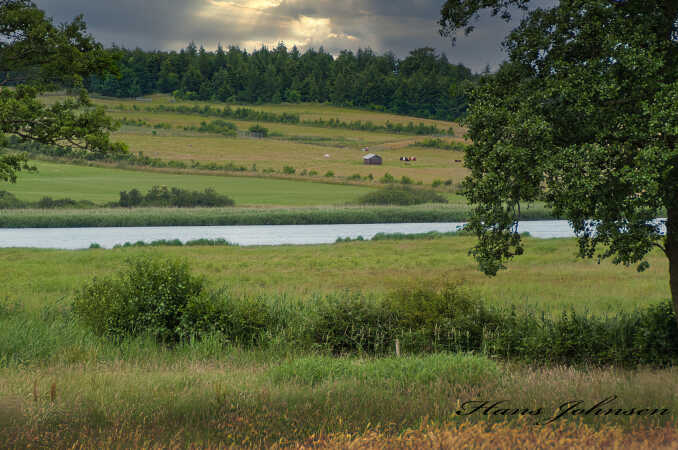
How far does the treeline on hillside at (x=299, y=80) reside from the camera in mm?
110812

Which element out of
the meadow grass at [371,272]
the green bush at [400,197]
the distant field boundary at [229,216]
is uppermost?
the green bush at [400,197]

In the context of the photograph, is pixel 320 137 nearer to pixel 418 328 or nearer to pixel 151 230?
pixel 151 230

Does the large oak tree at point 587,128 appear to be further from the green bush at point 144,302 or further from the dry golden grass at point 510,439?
the green bush at point 144,302

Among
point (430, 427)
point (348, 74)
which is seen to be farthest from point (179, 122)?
point (430, 427)

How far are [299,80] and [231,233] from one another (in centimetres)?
8921

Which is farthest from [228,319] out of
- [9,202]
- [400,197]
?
[400,197]

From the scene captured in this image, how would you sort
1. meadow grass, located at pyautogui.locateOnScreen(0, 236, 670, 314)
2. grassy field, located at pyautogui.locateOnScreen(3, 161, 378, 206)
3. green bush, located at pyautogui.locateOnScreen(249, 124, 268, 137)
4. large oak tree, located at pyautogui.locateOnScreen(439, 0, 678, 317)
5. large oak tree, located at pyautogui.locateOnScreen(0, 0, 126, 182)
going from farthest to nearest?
green bush, located at pyautogui.locateOnScreen(249, 124, 268, 137), grassy field, located at pyautogui.locateOnScreen(3, 161, 378, 206), meadow grass, located at pyautogui.locateOnScreen(0, 236, 670, 314), large oak tree, located at pyautogui.locateOnScreen(0, 0, 126, 182), large oak tree, located at pyautogui.locateOnScreen(439, 0, 678, 317)

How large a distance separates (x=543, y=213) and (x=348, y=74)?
248 feet

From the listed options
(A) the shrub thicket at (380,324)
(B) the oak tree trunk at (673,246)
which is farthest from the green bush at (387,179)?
(B) the oak tree trunk at (673,246)

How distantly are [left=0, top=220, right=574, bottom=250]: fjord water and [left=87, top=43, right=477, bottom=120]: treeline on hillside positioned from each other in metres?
50.9

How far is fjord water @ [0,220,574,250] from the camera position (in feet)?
154

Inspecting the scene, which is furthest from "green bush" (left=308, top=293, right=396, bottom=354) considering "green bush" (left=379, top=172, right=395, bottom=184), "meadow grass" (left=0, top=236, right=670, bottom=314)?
"green bush" (left=379, top=172, right=395, bottom=184)
